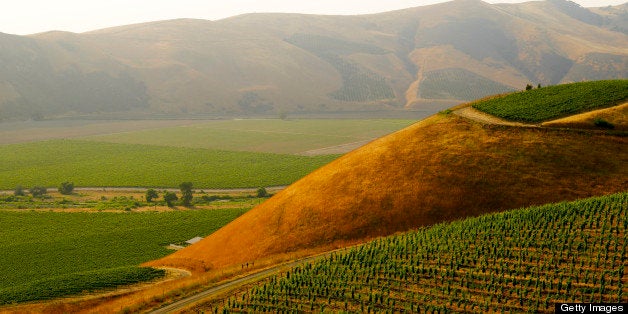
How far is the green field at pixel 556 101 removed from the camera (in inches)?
3194

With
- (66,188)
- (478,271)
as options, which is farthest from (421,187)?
(66,188)

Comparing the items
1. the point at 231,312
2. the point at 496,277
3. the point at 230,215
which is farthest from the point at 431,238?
the point at 230,215

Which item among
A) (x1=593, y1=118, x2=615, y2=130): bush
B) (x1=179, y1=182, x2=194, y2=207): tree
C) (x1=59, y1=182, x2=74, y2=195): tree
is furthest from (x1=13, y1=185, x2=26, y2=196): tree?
(x1=593, y1=118, x2=615, y2=130): bush

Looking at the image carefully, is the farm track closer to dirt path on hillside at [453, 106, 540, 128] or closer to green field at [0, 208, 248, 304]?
green field at [0, 208, 248, 304]

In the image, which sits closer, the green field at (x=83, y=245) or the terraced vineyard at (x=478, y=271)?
the terraced vineyard at (x=478, y=271)

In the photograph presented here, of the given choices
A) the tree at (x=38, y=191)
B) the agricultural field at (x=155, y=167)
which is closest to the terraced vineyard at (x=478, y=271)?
the agricultural field at (x=155, y=167)

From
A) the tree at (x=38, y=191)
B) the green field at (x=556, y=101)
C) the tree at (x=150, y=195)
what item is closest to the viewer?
the green field at (x=556, y=101)

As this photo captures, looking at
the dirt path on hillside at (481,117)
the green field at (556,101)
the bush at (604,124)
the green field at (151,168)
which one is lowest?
the green field at (151,168)

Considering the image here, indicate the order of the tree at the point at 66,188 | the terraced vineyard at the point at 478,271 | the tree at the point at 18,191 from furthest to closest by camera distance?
1. the tree at the point at 66,188
2. the tree at the point at 18,191
3. the terraced vineyard at the point at 478,271

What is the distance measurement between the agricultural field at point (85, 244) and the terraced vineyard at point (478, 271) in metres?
21.9

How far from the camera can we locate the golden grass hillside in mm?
59281

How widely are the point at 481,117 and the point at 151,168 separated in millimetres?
118477

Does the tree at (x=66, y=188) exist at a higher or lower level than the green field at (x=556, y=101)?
lower

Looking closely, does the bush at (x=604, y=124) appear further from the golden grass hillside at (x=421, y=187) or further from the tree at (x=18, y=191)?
the tree at (x=18, y=191)
